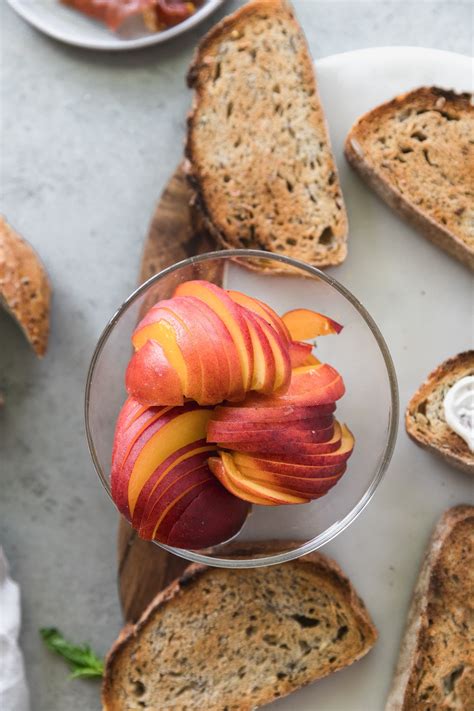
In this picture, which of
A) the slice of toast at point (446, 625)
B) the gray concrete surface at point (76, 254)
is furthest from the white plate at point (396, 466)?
the gray concrete surface at point (76, 254)

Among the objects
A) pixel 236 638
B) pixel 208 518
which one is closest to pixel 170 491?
pixel 208 518

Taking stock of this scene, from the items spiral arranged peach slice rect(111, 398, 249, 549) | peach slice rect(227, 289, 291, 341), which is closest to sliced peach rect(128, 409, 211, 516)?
spiral arranged peach slice rect(111, 398, 249, 549)

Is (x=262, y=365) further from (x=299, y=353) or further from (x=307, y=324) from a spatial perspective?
(x=307, y=324)

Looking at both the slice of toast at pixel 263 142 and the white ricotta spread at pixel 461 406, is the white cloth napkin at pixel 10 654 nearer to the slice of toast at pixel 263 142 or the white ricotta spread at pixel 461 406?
the slice of toast at pixel 263 142

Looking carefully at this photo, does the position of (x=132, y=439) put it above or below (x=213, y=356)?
below

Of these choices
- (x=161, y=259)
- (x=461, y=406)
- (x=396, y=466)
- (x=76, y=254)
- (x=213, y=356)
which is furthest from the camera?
(x=76, y=254)

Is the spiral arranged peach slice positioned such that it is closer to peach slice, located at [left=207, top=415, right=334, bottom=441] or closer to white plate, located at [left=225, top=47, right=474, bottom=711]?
peach slice, located at [left=207, top=415, right=334, bottom=441]

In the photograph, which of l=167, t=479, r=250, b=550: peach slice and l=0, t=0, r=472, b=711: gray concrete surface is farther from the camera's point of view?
l=0, t=0, r=472, b=711: gray concrete surface
